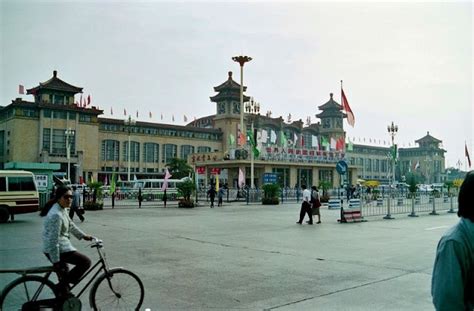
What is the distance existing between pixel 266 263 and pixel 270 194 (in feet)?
77.1

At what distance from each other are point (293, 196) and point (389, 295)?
34.1m

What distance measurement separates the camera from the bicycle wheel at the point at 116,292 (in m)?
5.07

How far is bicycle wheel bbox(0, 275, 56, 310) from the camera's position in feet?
15.3

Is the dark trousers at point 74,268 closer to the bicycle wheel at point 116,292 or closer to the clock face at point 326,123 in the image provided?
the bicycle wheel at point 116,292

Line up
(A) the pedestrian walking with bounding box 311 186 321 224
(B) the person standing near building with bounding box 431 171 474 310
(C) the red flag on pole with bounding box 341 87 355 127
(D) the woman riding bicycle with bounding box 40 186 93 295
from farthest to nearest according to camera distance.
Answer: (C) the red flag on pole with bounding box 341 87 355 127 → (A) the pedestrian walking with bounding box 311 186 321 224 → (D) the woman riding bicycle with bounding box 40 186 93 295 → (B) the person standing near building with bounding box 431 171 474 310

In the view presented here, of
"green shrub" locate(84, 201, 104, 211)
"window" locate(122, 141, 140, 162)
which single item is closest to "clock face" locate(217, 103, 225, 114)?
"window" locate(122, 141, 140, 162)

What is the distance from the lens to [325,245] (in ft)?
36.9

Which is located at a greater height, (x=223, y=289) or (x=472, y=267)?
(x=472, y=267)

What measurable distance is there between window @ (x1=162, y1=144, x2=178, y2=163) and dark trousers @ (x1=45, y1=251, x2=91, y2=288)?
70.6 metres

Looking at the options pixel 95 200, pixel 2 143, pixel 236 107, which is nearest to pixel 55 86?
pixel 2 143

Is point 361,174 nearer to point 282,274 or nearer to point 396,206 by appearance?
point 396,206

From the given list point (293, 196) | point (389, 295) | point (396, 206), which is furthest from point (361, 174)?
point (389, 295)

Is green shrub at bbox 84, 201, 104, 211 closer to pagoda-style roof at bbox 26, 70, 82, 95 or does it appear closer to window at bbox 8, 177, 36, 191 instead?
window at bbox 8, 177, 36, 191

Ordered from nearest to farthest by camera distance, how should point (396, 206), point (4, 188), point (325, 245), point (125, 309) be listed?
point (125, 309)
point (325, 245)
point (4, 188)
point (396, 206)
